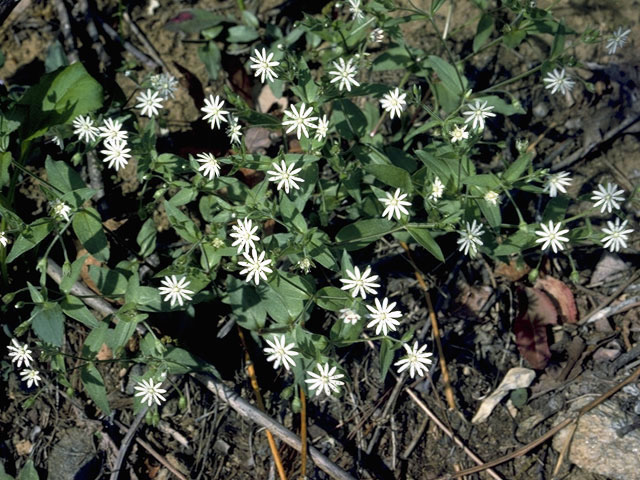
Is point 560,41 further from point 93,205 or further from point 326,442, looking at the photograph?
point 93,205

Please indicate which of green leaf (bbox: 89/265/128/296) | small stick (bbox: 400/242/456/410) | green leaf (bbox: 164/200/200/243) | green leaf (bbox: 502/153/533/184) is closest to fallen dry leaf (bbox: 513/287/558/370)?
small stick (bbox: 400/242/456/410)

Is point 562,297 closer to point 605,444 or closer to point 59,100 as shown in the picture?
point 605,444

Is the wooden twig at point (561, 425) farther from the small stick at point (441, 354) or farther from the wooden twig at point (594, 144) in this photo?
the wooden twig at point (594, 144)

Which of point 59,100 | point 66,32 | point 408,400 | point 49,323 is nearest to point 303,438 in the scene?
point 408,400

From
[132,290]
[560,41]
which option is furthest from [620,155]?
[132,290]

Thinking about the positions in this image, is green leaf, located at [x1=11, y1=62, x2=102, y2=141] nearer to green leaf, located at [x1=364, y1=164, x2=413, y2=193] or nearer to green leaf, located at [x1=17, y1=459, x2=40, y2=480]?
green leaf, located at [x1=364, y1=164, x2=413, y2=193]

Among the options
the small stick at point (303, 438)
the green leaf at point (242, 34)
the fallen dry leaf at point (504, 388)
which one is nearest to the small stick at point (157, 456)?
the small stick at point (303, 438)
